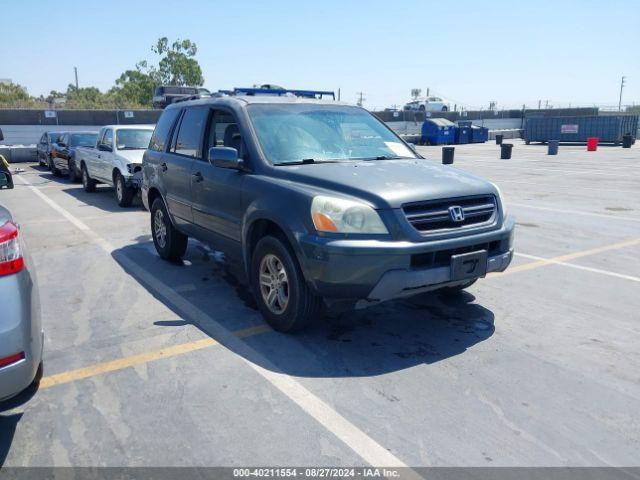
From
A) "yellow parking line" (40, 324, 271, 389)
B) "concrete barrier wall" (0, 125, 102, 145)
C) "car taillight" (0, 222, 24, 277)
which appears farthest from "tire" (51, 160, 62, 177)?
"car taillight" (0, 222, 24, 277)

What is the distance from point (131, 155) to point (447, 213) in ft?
30.3

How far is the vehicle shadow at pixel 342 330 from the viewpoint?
3.90 metres

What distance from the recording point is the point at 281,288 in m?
4.36

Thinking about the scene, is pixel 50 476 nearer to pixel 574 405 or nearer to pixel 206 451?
pixel 206 451

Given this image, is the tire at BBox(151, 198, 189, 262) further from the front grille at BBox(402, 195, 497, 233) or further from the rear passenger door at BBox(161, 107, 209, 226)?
the front grille at BBox(402, 195, 497, 233)

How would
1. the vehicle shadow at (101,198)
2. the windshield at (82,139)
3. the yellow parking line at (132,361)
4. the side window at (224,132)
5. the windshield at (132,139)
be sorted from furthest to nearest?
the windshield at (82,139)
the windshield at (132,139)
the vehicle shadow at (101,198)
the side window at (224,132)
the yellow parking line at (132,361)

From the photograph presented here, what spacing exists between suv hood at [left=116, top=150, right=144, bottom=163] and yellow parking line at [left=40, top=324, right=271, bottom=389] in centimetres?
790

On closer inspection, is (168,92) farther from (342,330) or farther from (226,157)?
(342,330)

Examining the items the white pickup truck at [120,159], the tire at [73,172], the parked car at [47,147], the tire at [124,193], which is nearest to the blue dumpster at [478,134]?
the parked car at [47,147]

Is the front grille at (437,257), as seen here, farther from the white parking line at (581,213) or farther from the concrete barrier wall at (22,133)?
the concrete barrier wall at (22,133)

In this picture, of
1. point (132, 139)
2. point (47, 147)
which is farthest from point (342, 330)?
point (47, 147)

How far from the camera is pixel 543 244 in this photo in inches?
301

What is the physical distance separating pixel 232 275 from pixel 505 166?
17.8m

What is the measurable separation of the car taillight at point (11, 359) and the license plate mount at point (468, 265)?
111 inches
